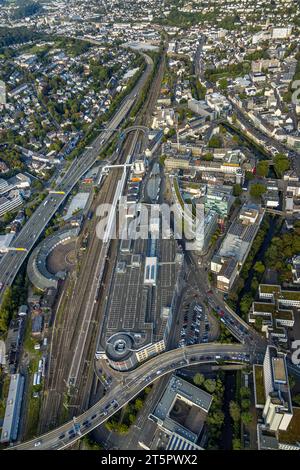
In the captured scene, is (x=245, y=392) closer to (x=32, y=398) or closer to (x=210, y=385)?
(x=210, y=385)

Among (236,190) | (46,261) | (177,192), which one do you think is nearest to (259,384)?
(236,190)

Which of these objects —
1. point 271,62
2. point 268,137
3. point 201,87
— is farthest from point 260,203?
point 271,62

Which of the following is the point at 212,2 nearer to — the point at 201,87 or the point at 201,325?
the point at 201,87

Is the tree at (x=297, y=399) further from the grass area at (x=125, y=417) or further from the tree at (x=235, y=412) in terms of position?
the grass area at (x=125, y=417)

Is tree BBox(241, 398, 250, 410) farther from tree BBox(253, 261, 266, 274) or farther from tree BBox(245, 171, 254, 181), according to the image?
tree BBox(245, 171, 254, 181)

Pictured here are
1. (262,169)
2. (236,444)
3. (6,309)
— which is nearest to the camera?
(236,444)
